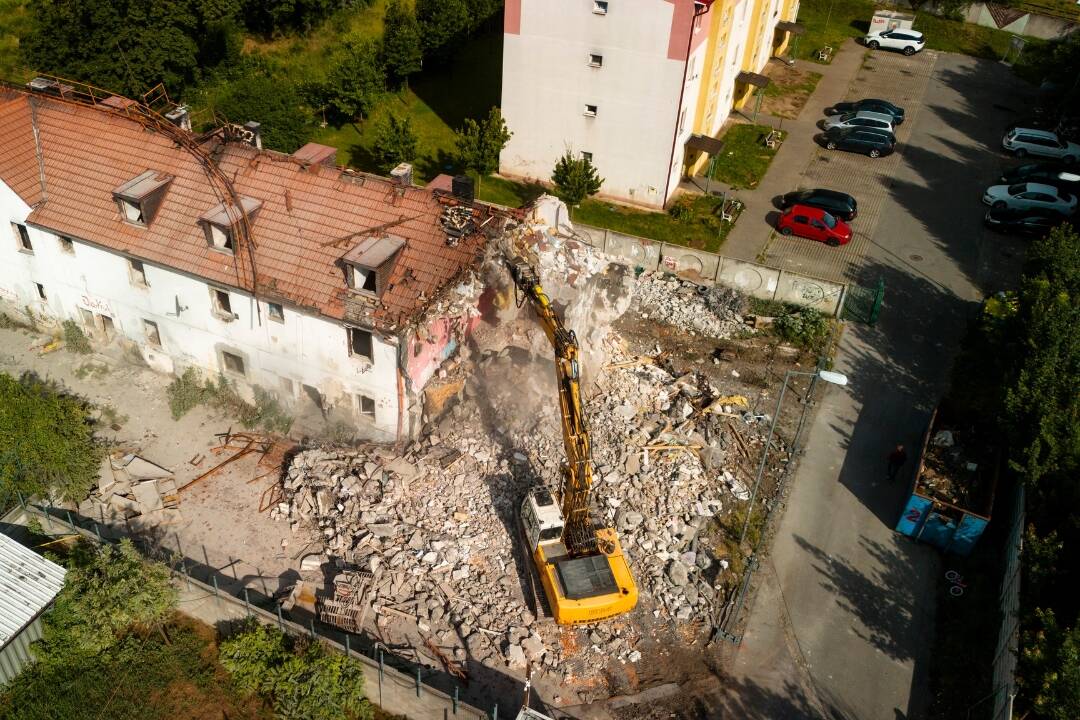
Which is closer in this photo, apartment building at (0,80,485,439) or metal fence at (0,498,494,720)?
metal fence at (0,498,494,720)

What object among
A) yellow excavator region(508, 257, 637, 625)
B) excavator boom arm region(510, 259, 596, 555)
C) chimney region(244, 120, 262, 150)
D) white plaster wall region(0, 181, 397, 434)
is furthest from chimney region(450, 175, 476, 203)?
chimney region(244, 120, 262, 150)

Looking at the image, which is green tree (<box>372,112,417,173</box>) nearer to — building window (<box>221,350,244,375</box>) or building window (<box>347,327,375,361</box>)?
building window (<box>221,350,244,375</box>)

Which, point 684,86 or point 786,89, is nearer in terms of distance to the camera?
point 684,86

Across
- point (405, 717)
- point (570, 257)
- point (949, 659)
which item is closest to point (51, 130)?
point (570, 257)

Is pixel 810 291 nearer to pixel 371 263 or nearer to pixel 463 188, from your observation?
pixel 463 188

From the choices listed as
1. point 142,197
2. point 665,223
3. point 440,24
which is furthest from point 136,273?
point 440,24

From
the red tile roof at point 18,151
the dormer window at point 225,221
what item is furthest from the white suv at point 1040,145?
the red tile roof at point 18,151
